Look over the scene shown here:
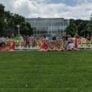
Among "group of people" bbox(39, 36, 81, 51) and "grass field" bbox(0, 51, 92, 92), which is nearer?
"grass field" bbox(0, 51, 92, 92)

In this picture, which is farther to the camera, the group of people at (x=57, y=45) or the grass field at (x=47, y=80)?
the group of people at (x=57, y=45)

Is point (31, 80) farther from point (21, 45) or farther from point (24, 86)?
point (21, 45)

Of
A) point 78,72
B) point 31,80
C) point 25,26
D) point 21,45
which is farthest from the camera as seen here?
point 25,26

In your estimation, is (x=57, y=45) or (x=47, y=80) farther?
(x=57, y=45)

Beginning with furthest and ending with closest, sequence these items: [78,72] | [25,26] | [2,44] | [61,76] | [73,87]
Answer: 1. [25,26]
2. [2,44]
3. [78,72]
4. [61,76]
5. [73,87]

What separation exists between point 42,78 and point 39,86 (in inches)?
85.0

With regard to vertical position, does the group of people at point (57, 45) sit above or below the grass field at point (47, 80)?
below

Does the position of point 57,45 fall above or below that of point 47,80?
below

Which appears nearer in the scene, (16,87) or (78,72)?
(16,87)

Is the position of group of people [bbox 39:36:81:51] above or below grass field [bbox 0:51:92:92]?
below

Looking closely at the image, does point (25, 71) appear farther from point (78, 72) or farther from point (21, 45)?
point (21, 45)

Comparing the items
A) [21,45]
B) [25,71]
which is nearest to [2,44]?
[21,45]

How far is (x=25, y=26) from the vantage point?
179750 mm

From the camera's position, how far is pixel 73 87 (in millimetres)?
14078
